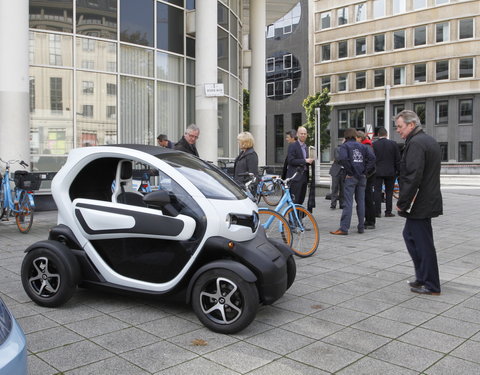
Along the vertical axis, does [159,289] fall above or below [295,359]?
above

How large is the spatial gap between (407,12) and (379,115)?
33.0ft

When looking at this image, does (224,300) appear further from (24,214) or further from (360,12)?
(360,12)

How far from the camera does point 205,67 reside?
14414 millimetres

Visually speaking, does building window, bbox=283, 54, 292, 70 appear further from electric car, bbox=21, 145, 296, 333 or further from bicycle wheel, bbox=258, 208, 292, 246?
electric car, bbox=21, 145, 296, 333

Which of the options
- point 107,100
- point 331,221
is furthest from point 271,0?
point 331,221

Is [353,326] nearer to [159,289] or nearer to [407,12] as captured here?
[159,289]

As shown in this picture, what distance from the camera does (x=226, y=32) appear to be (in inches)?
703

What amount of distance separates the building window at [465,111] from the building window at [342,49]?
13.4m

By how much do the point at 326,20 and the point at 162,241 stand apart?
55.2m

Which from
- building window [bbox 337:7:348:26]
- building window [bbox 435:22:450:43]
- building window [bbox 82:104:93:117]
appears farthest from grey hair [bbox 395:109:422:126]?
building window [bbox 337:7:348:26]

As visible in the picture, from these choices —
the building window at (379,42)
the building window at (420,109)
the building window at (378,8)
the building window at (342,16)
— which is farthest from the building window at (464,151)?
the building window at (342,16)

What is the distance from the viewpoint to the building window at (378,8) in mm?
50438

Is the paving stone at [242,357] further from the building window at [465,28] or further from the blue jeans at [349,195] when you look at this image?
the building window at [465,28]

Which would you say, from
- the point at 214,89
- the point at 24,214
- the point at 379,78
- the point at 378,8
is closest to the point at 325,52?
the point at 378,8
